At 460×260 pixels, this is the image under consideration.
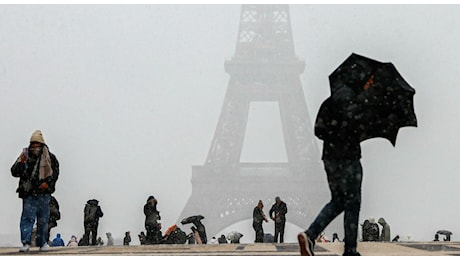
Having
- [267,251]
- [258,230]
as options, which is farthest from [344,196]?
[258,230]

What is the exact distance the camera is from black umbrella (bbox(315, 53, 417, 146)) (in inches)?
154

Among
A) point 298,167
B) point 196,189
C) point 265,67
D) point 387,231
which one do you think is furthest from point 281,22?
point 387,231

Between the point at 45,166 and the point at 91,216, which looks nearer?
the point at 45,166

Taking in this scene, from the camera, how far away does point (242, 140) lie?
35.8 meters

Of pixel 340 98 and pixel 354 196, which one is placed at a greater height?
pixel 340 98

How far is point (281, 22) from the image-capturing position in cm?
3569

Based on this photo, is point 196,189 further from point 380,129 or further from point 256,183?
point 380,129

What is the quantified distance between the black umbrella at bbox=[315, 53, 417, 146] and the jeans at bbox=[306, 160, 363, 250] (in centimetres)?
19

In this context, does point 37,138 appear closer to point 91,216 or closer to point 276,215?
point 91,216

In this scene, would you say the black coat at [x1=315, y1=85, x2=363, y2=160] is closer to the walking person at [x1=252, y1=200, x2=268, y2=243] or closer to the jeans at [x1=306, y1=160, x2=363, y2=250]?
the jeans at [x1=306, y1=160, x2=363, y2=250]

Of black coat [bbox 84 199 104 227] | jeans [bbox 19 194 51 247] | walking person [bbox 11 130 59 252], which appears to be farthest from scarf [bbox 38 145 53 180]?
black coat [bbox 84 199 104 227]

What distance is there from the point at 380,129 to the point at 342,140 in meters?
0.30

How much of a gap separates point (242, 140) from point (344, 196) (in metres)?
31.9

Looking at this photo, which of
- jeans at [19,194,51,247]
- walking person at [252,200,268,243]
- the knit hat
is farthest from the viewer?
walking person at [252,200,268,243]
